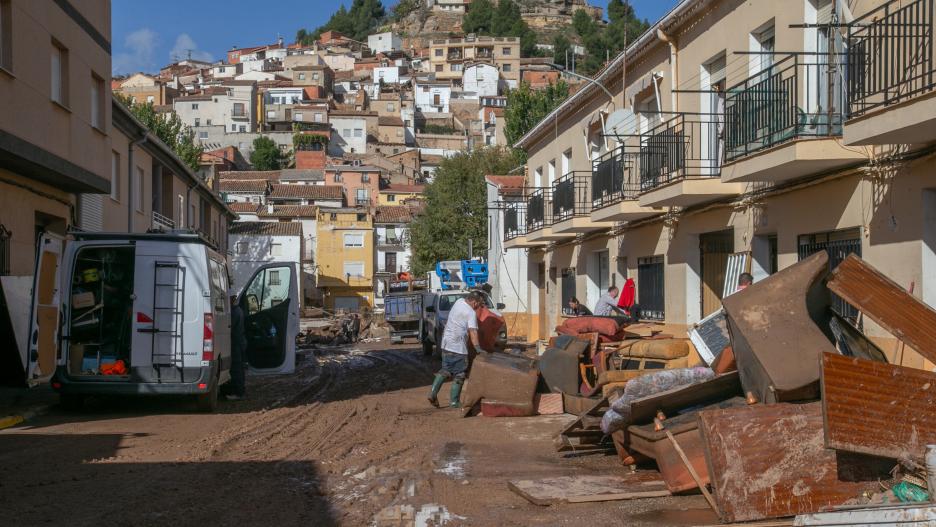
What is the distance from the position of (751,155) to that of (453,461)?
234 inches

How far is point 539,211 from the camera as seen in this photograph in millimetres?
26109

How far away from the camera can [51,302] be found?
38.8 feet

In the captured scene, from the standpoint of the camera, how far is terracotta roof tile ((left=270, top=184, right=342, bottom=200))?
68.6 meters

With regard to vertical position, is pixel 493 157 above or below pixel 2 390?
above

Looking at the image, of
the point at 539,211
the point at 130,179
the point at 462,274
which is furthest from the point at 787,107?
the point at 462,274

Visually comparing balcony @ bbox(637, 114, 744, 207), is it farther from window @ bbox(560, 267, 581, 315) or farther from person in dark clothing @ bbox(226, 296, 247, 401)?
window @ bbox(560, 267, 581, 315)

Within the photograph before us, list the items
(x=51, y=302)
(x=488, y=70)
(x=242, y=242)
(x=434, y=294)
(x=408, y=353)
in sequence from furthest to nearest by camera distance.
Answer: (x=488, y=70)
(x=242, y=242)
(x=408, y=353)
(x=434, y=294)
(x=51, y=302)

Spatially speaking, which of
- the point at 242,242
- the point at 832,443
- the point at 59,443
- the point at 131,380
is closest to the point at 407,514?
the point at 832,443

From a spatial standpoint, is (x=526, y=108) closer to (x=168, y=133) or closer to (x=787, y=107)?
(x=168, y=133)

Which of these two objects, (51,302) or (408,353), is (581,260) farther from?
(51,302)

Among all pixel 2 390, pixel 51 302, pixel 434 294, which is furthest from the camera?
pixel 434 294

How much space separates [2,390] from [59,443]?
5.18 meters

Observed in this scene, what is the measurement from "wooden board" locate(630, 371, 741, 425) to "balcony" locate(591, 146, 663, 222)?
9.30 metres

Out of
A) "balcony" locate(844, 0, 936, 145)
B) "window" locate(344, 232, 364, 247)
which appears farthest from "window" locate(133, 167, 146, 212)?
"window" locate(344, 232, 364, 247)
